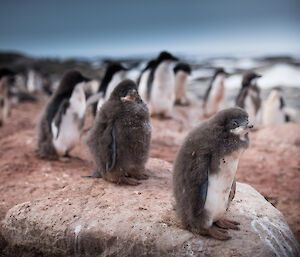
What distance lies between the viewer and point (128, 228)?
2723mm

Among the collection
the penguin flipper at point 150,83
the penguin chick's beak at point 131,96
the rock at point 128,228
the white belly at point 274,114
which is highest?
the penguin chick's beak at point 131,96

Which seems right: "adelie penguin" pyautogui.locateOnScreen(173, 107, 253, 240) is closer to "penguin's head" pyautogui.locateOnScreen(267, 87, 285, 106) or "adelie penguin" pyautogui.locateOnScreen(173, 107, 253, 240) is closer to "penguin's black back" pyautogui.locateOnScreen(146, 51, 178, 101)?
"penguin's black back" pyautogui.locateOnScreen(146, 51, 178, 101)

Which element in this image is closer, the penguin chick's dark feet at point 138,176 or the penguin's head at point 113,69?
the penguin chick's dark feet at point 138,176

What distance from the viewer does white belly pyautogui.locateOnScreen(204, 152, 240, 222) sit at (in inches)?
97.4

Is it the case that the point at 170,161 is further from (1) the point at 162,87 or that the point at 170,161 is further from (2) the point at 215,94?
(2) the point at 215,94

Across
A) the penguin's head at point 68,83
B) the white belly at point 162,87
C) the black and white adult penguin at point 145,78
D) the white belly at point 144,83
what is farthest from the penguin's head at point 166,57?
the penguin's head at point 68,83

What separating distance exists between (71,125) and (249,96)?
4730 mm

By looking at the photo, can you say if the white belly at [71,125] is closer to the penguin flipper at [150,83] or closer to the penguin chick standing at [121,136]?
the penguin chick standing at [121,136]

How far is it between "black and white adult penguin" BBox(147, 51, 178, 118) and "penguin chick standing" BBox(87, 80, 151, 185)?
3.78 meters

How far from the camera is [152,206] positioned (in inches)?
119

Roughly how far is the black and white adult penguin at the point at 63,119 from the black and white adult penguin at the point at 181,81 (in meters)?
4.55

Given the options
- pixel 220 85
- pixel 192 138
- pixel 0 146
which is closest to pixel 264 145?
pixel 220 85

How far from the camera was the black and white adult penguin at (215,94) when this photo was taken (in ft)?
30.8

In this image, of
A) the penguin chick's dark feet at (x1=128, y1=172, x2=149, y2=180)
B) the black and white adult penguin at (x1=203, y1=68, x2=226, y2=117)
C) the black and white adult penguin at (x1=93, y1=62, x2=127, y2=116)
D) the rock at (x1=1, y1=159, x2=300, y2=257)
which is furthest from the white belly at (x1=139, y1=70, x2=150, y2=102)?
the rock at (x1=1, y1=159, x2=300, y2=257)
